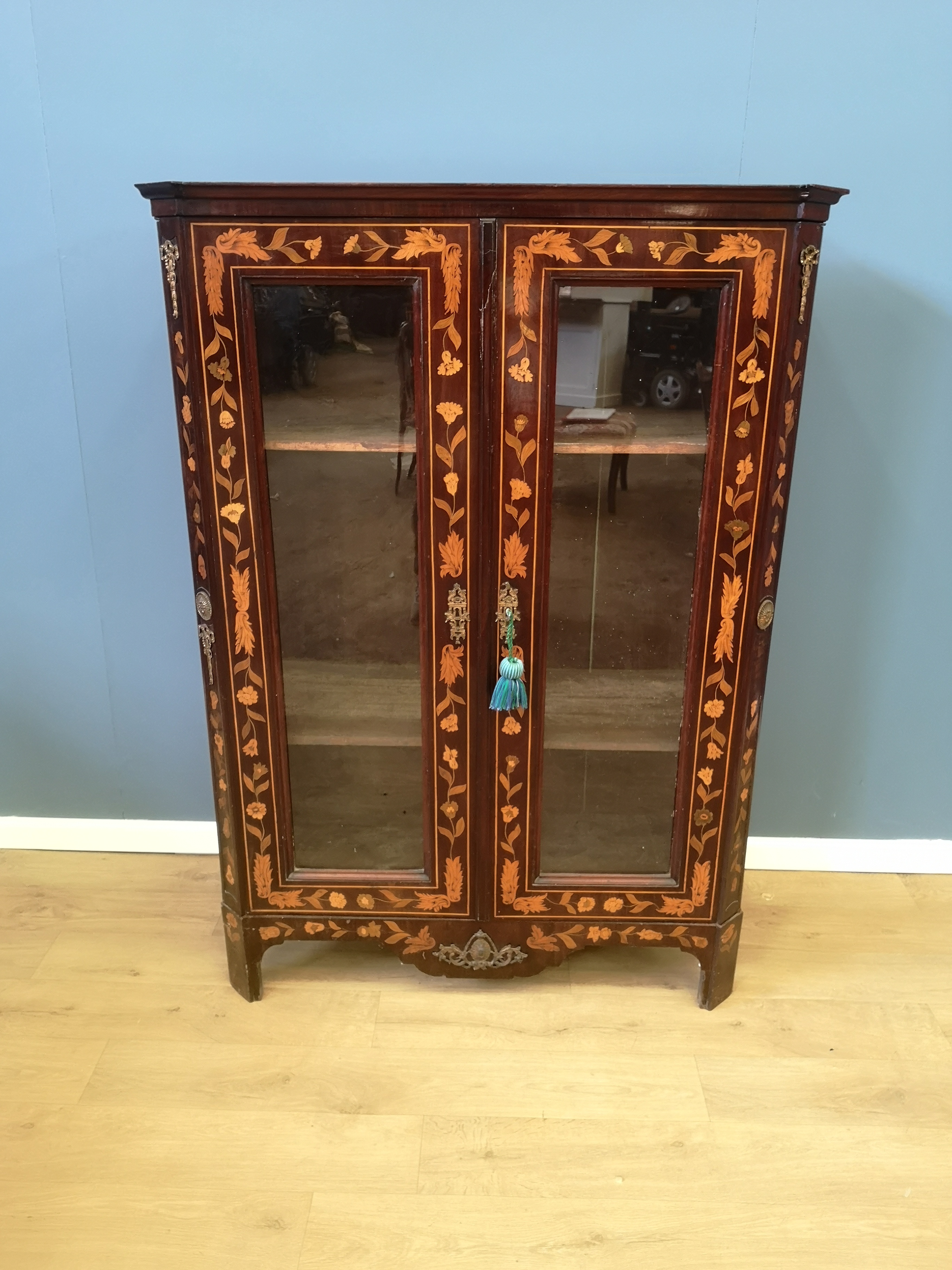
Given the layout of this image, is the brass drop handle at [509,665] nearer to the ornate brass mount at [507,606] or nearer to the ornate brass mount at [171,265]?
the ornate brass mount at [507,606]

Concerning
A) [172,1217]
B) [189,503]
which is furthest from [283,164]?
[172,1217]

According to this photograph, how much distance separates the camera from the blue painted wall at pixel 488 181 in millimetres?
1541

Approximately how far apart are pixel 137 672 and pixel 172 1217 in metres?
1.03

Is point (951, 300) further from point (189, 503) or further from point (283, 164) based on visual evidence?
point (189, 503)

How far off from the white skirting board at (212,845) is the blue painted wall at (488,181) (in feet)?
0.45

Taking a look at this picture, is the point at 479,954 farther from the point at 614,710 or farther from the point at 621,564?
the point at 621,564

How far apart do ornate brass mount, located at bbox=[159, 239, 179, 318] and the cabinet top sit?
0.14ft

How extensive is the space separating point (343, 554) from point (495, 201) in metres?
0.57

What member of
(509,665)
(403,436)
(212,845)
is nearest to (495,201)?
(403,436)

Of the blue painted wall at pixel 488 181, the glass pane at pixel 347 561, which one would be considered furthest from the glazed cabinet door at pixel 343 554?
the blue painted wall at pixel 488 181

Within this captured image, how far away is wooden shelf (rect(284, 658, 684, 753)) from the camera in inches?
60.0

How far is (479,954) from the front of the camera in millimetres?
1633

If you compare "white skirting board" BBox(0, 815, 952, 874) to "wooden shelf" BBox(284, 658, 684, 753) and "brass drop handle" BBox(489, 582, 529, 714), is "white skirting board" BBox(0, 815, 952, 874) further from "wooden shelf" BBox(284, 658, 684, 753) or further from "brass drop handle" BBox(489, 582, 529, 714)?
"brass drop handle" BBox(489, 582, 529, 714)

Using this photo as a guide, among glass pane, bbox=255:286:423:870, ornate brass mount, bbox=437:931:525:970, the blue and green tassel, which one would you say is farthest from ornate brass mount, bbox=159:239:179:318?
ornate brass mount, bbox=437:931:525:970
